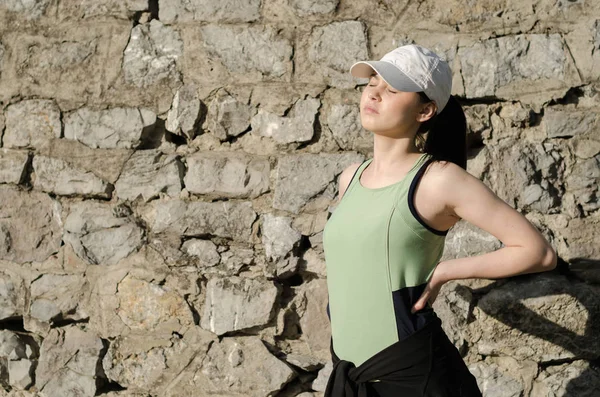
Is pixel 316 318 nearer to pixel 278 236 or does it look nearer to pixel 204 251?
pixel 278 236

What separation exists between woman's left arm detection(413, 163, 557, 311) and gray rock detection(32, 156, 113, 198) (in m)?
1.65

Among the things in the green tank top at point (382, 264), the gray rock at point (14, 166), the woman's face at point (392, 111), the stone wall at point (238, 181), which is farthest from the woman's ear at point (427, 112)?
the gray rock at point (14, 166)

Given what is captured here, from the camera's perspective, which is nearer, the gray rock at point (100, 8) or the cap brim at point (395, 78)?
the cap brim at point (395, 78)

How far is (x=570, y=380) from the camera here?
2.65m

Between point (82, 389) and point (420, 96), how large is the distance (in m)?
1.93

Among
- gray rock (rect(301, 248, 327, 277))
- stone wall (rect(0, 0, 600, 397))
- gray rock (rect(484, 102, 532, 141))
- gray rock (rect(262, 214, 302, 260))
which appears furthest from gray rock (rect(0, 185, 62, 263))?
gray rock (rect(484, 102, 532, 141))

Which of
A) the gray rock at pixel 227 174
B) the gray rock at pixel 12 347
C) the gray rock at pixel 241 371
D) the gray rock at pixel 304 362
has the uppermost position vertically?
the gray rock at pixel 227 174

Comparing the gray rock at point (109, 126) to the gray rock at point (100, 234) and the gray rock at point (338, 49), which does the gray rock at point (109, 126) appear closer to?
the gray rock at point (100, 234)

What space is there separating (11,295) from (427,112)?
2.05 m

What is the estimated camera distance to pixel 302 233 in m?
2.92

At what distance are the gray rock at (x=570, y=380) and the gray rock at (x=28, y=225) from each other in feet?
6.47

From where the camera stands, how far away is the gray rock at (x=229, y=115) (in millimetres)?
3010

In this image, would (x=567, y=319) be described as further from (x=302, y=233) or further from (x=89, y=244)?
(x=89, y=244)

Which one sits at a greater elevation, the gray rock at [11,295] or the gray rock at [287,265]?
the gray rock at [287,265]
